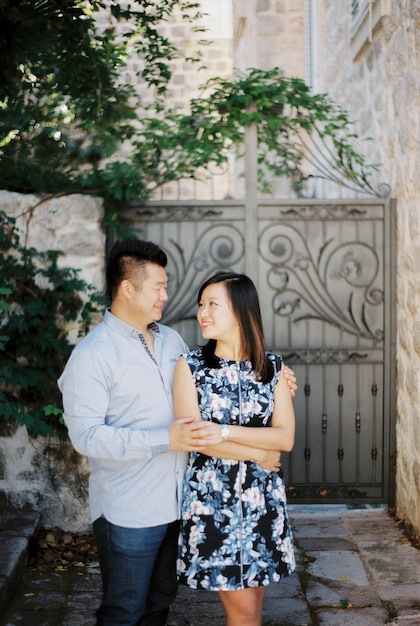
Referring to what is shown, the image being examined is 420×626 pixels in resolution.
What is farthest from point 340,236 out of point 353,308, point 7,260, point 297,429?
point 7,260

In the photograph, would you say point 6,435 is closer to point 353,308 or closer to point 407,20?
point 353,308

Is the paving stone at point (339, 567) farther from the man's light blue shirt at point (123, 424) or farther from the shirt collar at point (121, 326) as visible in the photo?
the shirt collar at point (121, 326)

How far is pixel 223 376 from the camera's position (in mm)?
2670

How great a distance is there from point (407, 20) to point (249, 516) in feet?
11.2

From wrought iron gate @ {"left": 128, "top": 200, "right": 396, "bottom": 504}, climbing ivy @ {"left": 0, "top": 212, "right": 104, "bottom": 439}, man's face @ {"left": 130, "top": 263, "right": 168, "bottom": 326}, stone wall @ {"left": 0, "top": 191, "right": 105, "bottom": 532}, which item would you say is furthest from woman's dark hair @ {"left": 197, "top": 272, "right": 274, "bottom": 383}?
wrought iron gate @ {"left": 128, "top": 200, "right": 396, "bottom": 504}

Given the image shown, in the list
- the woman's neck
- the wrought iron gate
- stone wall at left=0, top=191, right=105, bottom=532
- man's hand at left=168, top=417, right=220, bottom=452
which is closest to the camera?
man's hand at left=168, top=417, right=220, bottom=452

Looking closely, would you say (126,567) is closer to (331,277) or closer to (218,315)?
(218,315)

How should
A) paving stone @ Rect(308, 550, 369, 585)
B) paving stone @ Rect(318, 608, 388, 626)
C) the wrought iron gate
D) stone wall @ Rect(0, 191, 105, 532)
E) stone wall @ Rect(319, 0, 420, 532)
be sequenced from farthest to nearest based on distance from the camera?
the wrought iron gate, stone wall @ Rect(319, 0, 420, 532), stone wall @ Rect(0, 191, 105, 532), paving stone @ Rect(308, 550, 369, 585), paving stone @ Rect(318, 608, 388, 626)

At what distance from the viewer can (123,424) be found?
104 inches

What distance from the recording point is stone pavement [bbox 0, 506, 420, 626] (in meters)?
3.65

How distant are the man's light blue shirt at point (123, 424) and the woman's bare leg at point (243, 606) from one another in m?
0.31

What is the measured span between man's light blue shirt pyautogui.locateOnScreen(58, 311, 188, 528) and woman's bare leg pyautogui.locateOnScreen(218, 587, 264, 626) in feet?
1.02

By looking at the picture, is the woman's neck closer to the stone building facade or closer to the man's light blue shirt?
the man's light blue shirt

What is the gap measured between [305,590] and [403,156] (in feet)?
8.67
